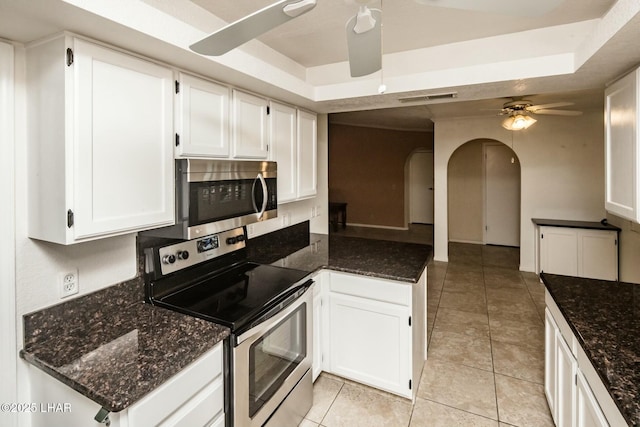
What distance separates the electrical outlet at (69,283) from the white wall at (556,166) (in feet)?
17.9

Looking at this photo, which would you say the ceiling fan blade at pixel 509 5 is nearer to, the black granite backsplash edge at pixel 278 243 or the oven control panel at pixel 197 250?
the oven control panel at pixel 197 250

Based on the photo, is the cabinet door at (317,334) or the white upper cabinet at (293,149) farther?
the white upper cabinet at (293,149)

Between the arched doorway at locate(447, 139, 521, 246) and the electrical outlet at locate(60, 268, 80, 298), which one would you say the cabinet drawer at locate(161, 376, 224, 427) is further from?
the arched doorway at locate(447, 139, 521, 246)

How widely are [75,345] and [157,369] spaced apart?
17.5 inches

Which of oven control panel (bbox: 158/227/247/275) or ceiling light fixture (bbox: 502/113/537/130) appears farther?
ceiling light fixture (bbox: 502/113/537/130)

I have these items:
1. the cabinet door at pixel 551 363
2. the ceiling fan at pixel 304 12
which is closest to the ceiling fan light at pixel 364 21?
the ceiling fan at pixel 304 12

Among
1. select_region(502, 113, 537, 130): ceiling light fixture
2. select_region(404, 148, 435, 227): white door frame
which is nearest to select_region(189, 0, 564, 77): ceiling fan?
select_region(502, 113, 537, 130): ceiling light fixture

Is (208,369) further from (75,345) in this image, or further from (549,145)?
(549,145)

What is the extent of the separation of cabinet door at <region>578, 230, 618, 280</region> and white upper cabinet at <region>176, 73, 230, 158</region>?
4.79 meters

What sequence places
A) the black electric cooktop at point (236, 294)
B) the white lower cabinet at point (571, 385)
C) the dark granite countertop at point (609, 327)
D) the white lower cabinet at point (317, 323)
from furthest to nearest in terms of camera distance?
the white lower cabinet at point (317, 323), the black electric cooktop at point (236, 294), the white lower cabinet at point (571, 385), the dark granite countertop at point (609, 327)

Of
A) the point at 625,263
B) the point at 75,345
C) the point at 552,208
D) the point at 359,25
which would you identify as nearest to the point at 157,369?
the point at 75,345

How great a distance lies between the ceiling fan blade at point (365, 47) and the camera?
121 cm

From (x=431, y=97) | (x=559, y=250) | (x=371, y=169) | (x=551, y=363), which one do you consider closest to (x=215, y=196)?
(x=431, y=97)

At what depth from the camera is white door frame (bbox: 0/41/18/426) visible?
4.28 ft
